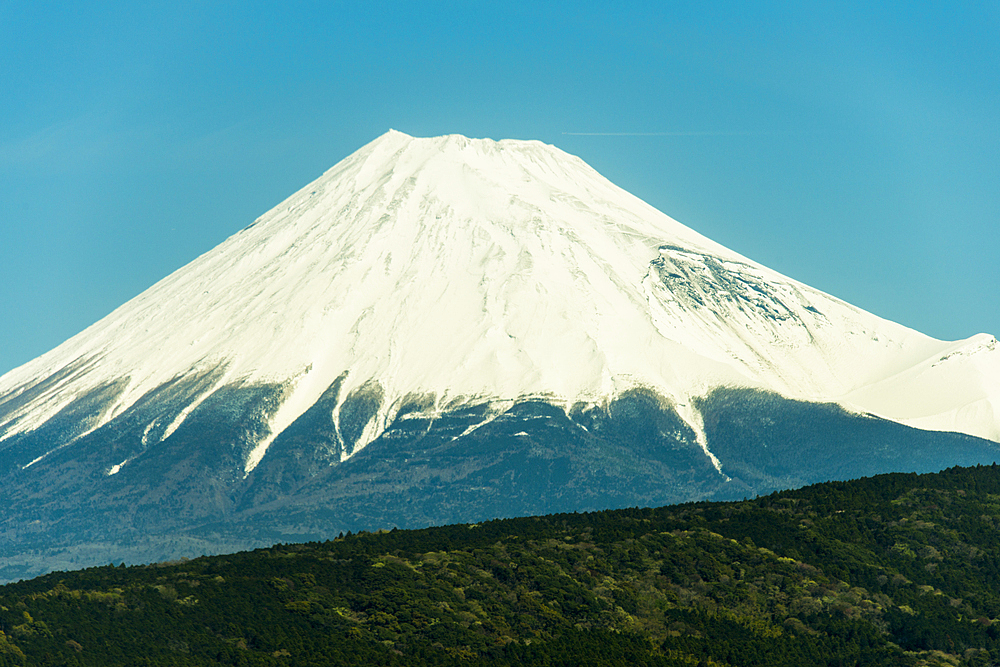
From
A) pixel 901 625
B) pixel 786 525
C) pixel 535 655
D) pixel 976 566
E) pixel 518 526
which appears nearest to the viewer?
pixel 535 655

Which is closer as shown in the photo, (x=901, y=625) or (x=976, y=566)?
(x=901, y=625)

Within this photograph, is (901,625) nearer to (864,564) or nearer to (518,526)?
(864,564)

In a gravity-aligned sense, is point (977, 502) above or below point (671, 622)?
above

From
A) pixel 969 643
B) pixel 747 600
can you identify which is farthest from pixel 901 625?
pixel 747 600

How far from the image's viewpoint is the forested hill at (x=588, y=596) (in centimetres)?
8019

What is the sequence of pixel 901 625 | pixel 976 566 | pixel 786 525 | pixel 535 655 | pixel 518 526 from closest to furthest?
pixel 535 655, pixel 901 625, pixel 976 566, pixel 786 525, pixel 518 526

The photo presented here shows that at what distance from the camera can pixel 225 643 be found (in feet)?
263

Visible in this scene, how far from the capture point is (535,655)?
7944 cm

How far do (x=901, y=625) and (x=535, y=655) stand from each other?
2402 cm

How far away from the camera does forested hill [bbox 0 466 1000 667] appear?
263ft

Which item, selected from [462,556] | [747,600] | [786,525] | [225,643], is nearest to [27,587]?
[225,643]

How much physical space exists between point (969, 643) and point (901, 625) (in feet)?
13.9

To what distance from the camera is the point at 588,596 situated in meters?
90.5

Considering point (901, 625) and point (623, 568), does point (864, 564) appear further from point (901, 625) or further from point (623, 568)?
Answer: point (623, 568)
